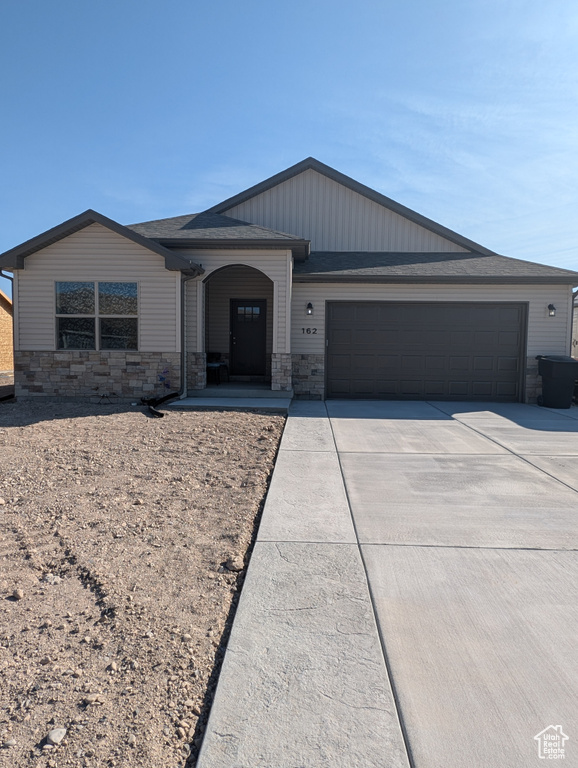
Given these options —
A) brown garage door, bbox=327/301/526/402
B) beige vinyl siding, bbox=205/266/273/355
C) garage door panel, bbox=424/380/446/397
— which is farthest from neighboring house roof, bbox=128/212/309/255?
garage door panel, bbox=424/380/446/397

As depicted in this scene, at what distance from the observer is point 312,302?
38.8 ft

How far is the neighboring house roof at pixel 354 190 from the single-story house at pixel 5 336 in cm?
1199

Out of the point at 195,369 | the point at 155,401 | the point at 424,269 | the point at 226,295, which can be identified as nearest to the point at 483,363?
the point at 424,269

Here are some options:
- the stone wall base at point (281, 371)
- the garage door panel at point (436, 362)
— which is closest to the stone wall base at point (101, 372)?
the stone wall base at point (281, 371)

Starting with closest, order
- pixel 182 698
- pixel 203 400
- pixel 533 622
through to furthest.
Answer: pixel 182 698 → pixel 533 622 → pixel 203 400

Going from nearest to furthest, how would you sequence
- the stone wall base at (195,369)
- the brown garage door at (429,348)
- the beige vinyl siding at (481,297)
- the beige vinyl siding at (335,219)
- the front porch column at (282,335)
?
the front porch column at (282,335) < the stone wall base at (195,369) < the beige vinyl siding at (481,297) < the brown garage door at (429,348) < the beige vinyl siding at (335,219)

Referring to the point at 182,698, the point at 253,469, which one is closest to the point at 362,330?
the point at 253,469

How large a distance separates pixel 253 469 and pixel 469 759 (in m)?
4.05

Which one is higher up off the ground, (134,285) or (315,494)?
(134,285)

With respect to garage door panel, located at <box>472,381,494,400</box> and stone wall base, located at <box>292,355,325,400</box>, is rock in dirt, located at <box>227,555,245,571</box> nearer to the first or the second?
stone wall base, located at <box>292,355,325,400</box>

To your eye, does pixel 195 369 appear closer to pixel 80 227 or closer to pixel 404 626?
pixel 80 227

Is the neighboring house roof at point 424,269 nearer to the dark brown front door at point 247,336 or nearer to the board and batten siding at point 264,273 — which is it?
the board and batten siding at point 264,273

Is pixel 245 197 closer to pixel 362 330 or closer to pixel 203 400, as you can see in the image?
pixel 362 330

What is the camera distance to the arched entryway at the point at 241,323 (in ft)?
44.8
